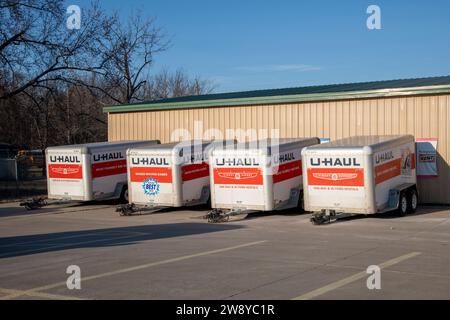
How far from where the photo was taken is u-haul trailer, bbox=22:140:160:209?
2258 cm

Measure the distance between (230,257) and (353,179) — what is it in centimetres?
635

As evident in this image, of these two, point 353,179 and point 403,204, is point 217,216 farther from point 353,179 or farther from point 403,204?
point 403,204

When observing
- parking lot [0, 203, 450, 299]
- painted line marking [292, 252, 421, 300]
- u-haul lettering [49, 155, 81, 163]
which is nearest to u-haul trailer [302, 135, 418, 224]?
parking lot [0, 203, 450, 299]

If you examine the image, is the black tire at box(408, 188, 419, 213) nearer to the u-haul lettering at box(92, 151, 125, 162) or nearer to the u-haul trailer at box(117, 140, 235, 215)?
the u-haul trailer at box(117, 140, 235, 215)

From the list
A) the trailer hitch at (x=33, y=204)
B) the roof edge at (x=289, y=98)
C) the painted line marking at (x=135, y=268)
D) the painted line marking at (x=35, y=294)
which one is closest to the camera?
the painted line marking at (x=35, y=294)

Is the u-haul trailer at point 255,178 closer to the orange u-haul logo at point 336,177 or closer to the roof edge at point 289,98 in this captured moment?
the orange u-haul logo at point 336,177

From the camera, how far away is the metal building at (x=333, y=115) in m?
20.2

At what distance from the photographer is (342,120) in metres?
22.0

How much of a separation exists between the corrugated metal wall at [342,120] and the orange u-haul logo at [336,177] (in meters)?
4.69

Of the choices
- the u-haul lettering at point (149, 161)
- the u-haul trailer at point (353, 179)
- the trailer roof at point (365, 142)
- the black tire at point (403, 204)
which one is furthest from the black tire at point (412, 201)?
the u-haul lettering at point (149, 161)

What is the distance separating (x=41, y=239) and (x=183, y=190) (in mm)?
5960

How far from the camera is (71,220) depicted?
1969 centimetres

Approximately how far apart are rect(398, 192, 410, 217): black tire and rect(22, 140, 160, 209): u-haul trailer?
36.0 ft
